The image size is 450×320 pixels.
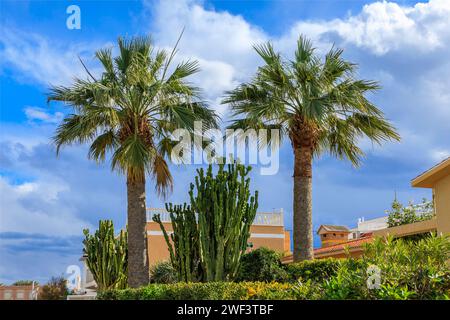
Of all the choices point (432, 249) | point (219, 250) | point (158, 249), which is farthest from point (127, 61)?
point (158, 249)

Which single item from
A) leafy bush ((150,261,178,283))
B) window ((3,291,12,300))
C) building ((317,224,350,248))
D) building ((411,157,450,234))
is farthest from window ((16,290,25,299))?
building ((317,224,350,248))

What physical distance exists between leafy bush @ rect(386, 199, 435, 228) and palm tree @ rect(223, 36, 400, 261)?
16.4 meters

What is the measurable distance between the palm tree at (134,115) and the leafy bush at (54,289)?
12.6 metres

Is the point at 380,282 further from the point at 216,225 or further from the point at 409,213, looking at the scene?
the point at 409,213

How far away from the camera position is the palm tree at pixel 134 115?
1702 cm

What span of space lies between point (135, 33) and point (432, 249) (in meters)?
12.6

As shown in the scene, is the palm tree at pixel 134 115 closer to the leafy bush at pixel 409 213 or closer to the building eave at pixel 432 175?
the building eave at pixel 432 175

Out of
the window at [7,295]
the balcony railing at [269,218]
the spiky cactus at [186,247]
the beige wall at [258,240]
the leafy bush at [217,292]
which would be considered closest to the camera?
the leafy bush at [217,292]

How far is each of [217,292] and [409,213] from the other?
25339mm

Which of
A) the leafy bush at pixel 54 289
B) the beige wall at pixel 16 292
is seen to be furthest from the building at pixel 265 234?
the beige wall at pixel 16 292

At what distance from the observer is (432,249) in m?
8.70

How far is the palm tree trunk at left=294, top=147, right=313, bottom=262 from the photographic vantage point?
17219mm

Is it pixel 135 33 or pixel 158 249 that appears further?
pixel 158 249
